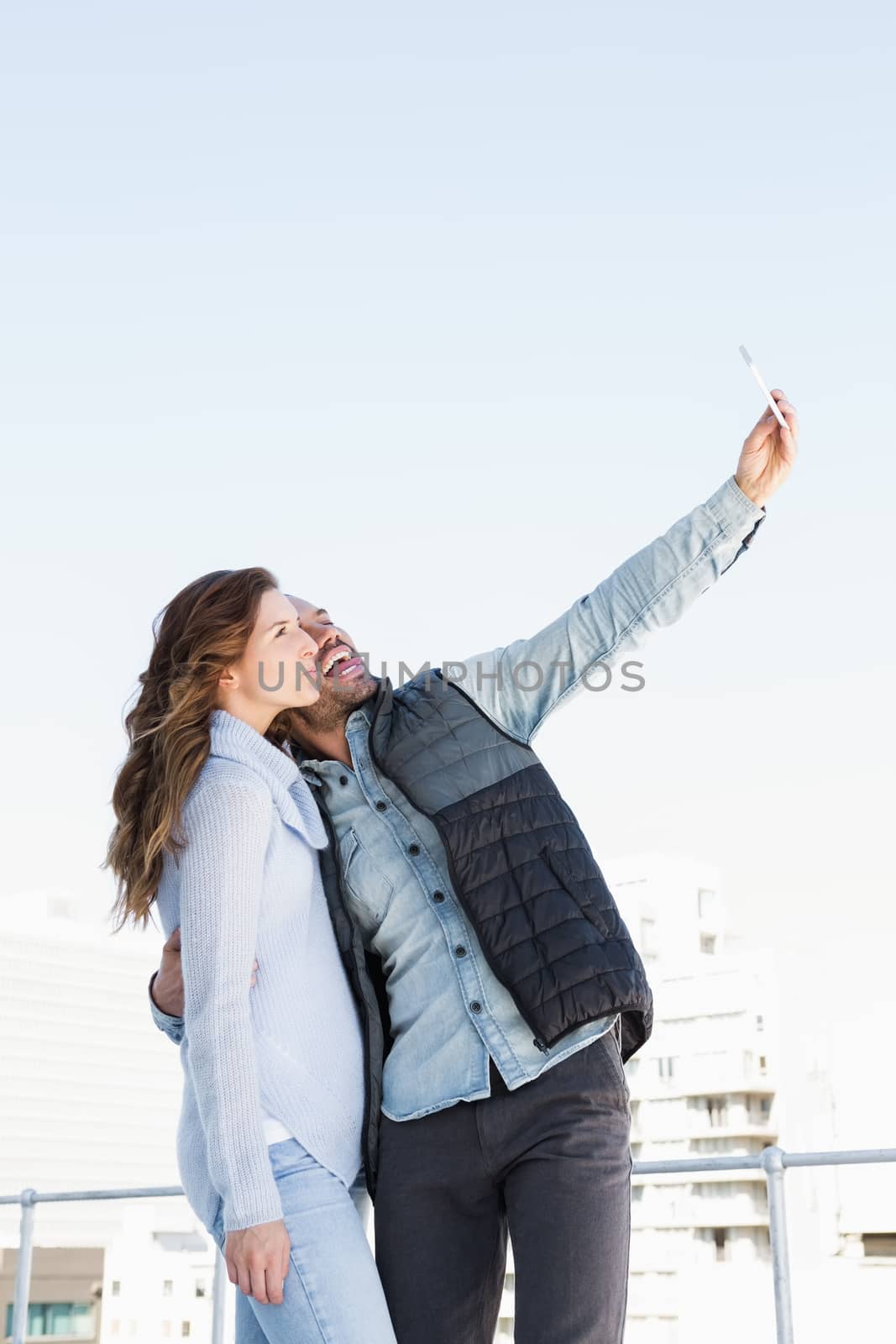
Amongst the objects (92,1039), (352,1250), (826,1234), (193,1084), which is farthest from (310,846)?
(92,1039)

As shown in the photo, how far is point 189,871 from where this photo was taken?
70.2 inches

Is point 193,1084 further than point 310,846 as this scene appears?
No

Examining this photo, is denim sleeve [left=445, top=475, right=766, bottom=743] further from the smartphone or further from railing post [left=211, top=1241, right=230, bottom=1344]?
railing post [left=211, top=1241, right=230, bottom=1344]

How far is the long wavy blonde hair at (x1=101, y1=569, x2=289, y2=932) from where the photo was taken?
1.87 meters

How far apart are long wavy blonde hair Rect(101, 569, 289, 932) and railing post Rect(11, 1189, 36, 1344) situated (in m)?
2.43

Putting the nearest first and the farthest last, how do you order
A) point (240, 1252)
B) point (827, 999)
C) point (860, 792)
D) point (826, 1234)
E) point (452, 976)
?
point (240, 1252)
point (452, 976)
point (826, 1234)
point (827, 999)
point (860, 792)

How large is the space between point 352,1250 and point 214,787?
0.59m

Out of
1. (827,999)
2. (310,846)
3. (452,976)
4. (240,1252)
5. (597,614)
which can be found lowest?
(240,1252)

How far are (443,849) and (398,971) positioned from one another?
18 cm

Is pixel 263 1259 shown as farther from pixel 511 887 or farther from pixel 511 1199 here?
pixel 511 887

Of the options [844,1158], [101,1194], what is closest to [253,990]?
[844,1158]

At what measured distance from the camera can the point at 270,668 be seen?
2.01 metres

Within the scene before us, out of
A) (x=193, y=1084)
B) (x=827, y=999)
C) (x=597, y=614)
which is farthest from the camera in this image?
(x=827, y=999)

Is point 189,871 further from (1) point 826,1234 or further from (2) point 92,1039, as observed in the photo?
(2) point 92,1039
